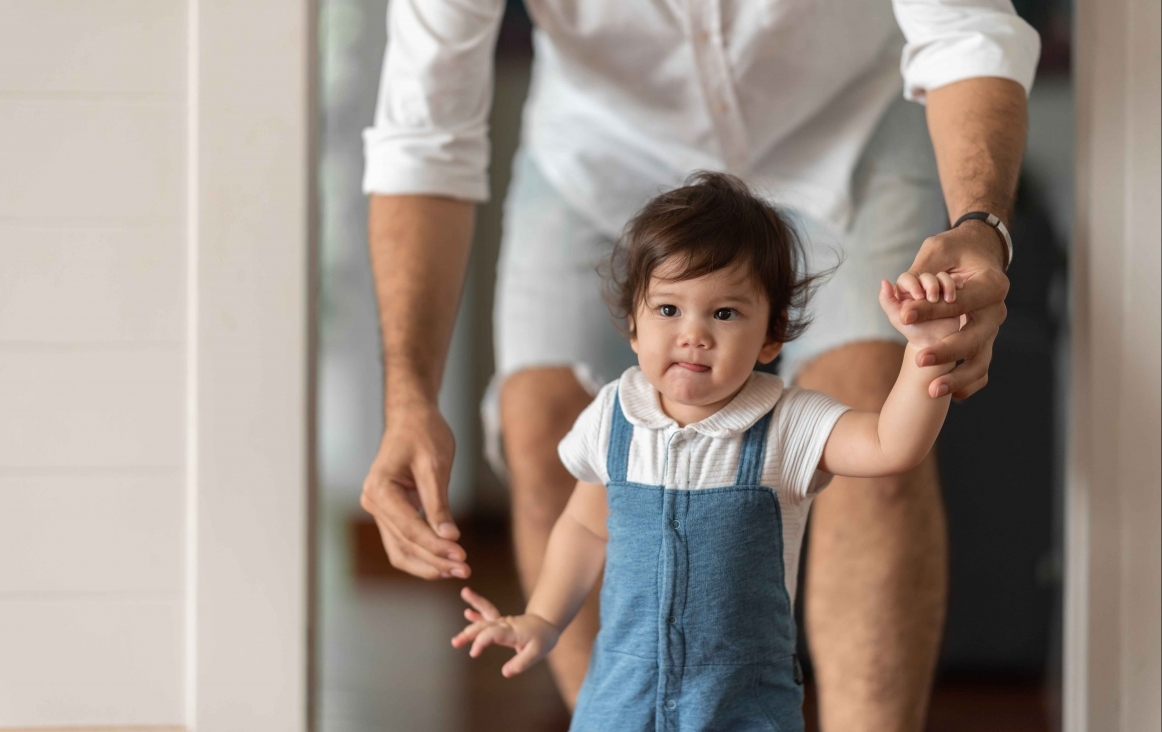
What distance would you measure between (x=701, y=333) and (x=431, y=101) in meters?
0.51

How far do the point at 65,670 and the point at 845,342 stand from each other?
3.41 ft

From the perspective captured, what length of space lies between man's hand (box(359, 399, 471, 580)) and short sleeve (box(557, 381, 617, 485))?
0.13 m

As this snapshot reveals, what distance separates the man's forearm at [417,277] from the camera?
114 cm

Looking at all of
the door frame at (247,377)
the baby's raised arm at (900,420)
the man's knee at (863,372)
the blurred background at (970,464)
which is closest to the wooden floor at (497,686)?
the blurred background at (970,464)

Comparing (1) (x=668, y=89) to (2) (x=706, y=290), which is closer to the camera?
(2) (x=706, y=290)

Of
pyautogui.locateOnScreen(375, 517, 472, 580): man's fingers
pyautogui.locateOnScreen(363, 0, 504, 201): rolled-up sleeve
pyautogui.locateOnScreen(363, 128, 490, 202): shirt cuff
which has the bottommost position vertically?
pyautogui.locateOnScreen(375, 517, 472, 580): man's fingers

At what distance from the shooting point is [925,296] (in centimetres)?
76

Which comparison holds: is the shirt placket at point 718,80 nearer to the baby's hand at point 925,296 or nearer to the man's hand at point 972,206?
the man's hand at point 972,206

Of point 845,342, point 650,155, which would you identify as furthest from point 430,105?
point 845,342

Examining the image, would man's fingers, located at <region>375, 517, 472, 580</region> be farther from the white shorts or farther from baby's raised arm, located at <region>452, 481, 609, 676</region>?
the white shorts

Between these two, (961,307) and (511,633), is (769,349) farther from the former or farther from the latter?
(511,633)

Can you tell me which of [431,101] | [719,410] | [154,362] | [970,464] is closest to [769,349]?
[719,410]

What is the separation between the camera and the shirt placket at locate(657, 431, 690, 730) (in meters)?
0.90

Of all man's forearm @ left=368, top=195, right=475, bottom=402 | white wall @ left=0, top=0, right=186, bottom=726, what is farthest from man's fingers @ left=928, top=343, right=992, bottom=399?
white wall @ left=0, top=0, right=186, bottom=726
